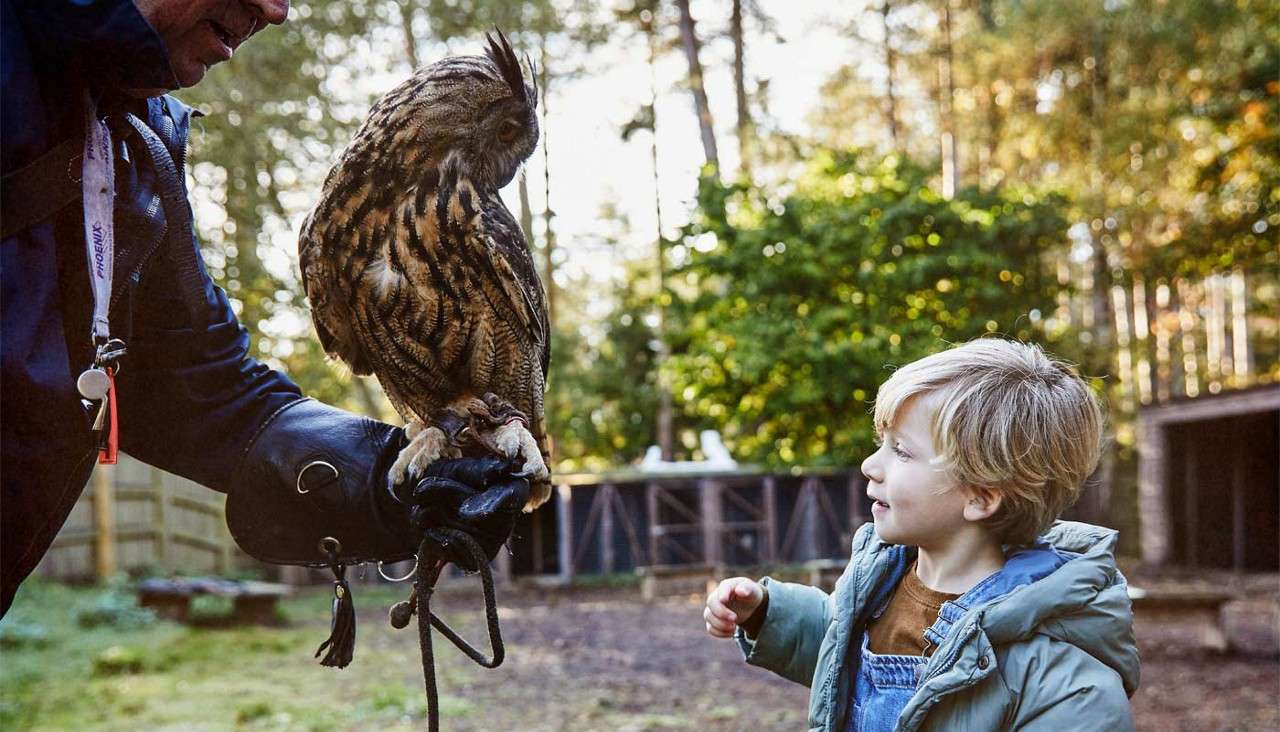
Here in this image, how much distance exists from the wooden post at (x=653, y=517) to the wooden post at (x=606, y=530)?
0.52 meters

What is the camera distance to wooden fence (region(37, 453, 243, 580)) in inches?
416

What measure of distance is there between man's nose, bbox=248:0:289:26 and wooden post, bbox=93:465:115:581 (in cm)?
1058

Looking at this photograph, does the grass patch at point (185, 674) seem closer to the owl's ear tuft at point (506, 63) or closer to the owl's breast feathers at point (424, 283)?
the owl's breast feathers at point (424, 283)

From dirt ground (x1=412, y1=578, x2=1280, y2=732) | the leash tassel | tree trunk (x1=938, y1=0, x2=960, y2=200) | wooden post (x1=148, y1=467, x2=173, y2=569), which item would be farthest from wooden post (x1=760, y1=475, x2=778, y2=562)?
the leash tassel

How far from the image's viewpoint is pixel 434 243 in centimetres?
164

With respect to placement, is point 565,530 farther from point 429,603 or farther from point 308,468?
point 429,603

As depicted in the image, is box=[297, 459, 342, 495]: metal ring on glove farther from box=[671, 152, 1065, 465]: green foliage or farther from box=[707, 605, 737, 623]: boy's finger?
box=[671, 152, 1065, 465]: green foliage

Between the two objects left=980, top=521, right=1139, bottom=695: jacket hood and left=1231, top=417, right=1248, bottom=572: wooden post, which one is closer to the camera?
left=980, top=521, right=1139, bottom=695: jacket hood

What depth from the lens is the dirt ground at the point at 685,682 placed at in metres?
6.43

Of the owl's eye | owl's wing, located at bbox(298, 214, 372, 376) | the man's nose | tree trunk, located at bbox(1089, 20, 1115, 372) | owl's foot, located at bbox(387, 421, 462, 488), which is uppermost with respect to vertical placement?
tree trunk, located at bbox(1089, 20, 1115, 372)

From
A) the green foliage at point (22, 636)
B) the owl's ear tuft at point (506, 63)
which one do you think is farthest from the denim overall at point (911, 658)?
the green foliage at point (22, 636)

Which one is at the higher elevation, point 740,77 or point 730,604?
point 740,77

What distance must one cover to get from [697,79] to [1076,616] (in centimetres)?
1545

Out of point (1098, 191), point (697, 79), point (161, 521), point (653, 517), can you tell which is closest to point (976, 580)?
point (161, 521)
